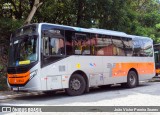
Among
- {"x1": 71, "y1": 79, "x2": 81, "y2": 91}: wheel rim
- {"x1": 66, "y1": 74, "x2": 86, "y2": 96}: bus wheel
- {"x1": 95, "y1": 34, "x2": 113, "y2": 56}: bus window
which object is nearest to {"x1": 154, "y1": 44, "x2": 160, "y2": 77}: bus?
{"x1": 95, "y1": 34, "x2": 113, "y2": 56}: bus window

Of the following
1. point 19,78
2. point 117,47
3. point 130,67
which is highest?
point 117,47

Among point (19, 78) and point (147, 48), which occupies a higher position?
point (147, 48)

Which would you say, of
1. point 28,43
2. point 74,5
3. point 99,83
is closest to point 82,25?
point 74,5

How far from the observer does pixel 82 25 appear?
2261 cm

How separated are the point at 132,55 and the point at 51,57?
21.5 feet

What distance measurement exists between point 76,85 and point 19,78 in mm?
2651

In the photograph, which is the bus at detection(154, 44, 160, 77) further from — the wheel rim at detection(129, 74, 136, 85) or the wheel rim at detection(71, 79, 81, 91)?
the wheel rim at detection(71, 79, 81, 91)

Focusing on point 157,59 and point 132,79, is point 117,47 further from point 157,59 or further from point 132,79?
point 157,59

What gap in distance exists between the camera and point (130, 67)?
18.4m

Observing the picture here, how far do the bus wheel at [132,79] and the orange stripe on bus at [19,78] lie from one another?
22.8 ft

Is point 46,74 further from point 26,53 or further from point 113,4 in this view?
point 113,4

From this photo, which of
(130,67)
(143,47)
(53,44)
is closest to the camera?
(53,44)

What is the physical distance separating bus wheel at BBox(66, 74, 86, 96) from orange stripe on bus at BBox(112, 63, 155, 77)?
2601 millimetres

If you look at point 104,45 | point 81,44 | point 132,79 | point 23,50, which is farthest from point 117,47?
point 23,50
